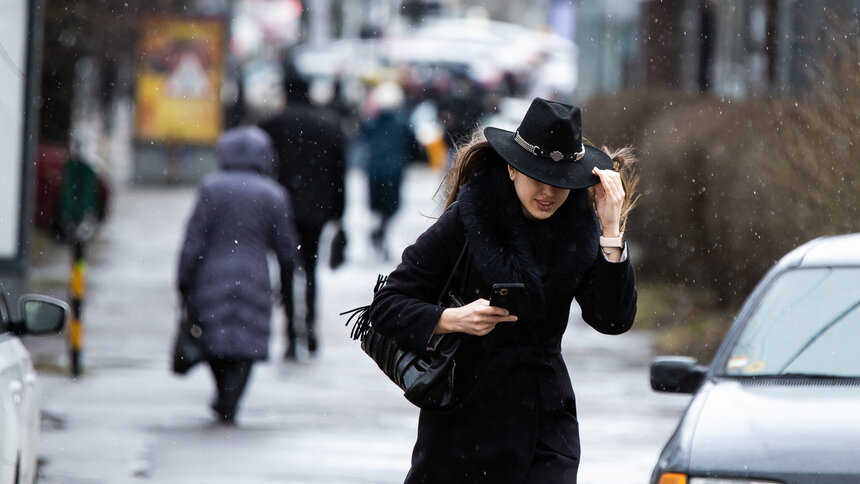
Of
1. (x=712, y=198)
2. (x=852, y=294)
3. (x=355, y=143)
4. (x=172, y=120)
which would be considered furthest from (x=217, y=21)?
(x=852, y=294)

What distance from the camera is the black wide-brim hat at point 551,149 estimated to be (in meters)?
4.41

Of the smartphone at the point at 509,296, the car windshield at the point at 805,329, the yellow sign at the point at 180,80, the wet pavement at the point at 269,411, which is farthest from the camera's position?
the yellow sign at the point at 180,80

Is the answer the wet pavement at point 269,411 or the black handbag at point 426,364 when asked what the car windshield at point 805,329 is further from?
the black handbag at point 426,364

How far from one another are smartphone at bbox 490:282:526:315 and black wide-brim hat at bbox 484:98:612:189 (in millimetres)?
314

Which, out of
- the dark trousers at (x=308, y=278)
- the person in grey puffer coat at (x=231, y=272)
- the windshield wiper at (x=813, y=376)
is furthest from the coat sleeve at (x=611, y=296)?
the dark trousers at (x=308, y=278)

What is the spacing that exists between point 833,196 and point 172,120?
1863 centimetres

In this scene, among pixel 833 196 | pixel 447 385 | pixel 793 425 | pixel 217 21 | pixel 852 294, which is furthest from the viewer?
pixel 217 21

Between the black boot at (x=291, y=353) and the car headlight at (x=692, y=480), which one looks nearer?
the car headlight at (x=692, y=480)

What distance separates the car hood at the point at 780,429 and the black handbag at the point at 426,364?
1007 millimetres

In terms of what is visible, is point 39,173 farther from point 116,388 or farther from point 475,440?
point 475,440

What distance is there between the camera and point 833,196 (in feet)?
32.6

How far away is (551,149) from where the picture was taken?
4461 millimetres

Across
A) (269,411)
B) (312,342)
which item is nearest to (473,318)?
(269,411)

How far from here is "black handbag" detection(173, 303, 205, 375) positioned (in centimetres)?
927
